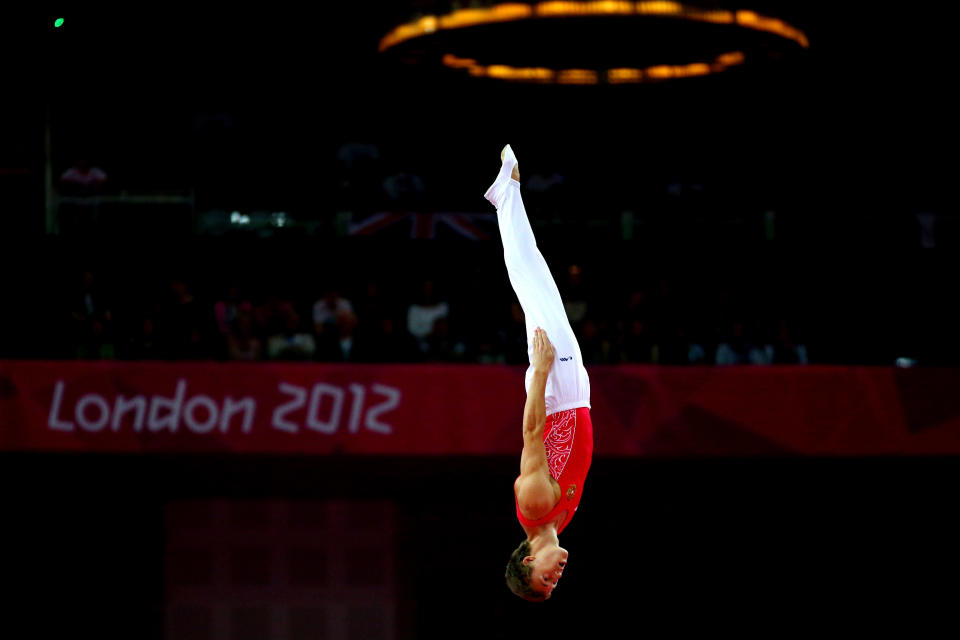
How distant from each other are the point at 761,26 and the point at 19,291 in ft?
23.3

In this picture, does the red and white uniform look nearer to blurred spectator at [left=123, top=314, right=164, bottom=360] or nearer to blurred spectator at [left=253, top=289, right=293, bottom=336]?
blurred spectator at [left=123, top=314, right=164, bottom=360]

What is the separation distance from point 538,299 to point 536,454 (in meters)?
0.92

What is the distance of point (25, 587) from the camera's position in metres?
10.8

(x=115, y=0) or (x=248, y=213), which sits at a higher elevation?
(x=115, y=0)

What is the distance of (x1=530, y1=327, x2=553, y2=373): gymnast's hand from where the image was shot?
5367 mm

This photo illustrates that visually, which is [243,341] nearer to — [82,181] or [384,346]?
[384,346]

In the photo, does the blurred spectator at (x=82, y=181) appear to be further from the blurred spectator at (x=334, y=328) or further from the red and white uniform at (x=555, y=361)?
the red and white uniform at (x=555, y=361)

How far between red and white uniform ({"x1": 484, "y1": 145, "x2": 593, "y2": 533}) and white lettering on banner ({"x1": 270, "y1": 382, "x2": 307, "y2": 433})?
3.69 metres

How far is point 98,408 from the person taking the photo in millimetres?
9211

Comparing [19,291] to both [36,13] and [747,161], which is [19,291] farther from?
[747,161]

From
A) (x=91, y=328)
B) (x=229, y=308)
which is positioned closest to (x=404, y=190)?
(x=229, y=308)

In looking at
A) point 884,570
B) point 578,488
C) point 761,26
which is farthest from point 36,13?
point 884,570

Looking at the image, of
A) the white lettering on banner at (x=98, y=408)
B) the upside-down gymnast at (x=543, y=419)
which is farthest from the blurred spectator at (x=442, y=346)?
the upside-down gymnast at (x=543, y=419)

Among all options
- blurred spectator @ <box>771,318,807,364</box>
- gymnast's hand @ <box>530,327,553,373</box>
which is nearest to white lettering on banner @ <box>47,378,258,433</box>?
gymnast's hand @ <box>530,327,553,373</box>
